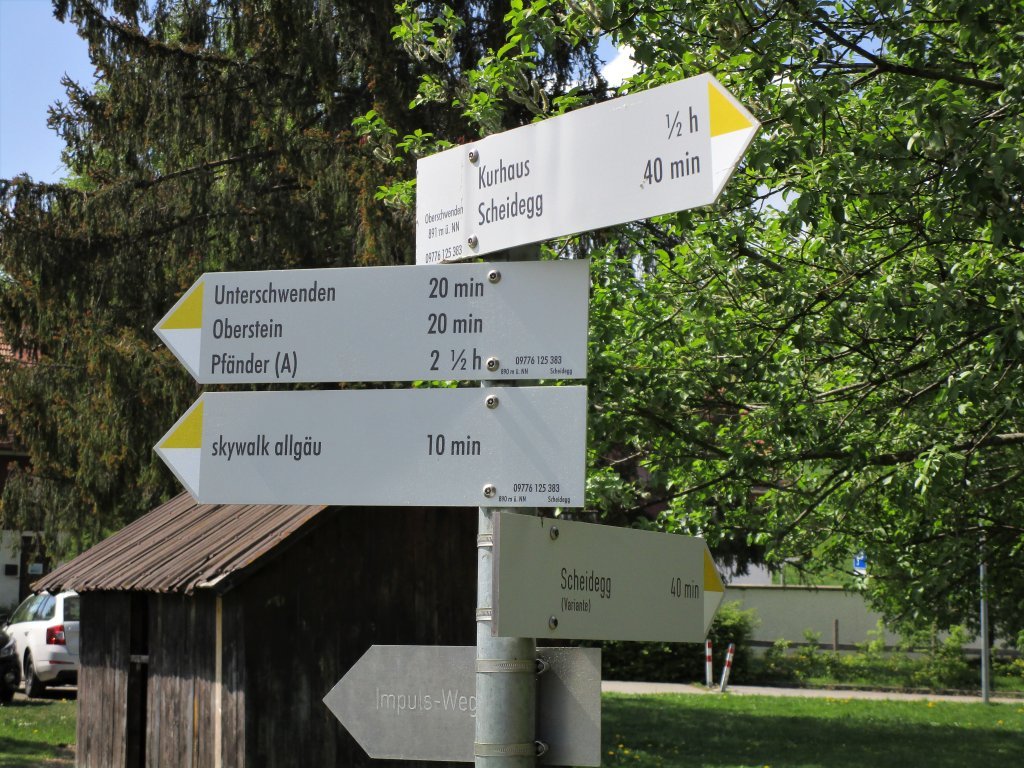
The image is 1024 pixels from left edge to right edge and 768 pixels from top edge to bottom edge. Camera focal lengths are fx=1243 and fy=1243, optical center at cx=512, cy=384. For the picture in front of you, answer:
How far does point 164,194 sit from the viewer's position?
49.4 ft

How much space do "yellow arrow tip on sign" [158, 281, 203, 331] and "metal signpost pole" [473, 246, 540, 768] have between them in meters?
1.13

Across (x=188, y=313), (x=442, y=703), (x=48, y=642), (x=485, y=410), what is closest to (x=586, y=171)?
(x=485, y=410)

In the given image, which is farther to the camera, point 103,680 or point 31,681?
point 31,681

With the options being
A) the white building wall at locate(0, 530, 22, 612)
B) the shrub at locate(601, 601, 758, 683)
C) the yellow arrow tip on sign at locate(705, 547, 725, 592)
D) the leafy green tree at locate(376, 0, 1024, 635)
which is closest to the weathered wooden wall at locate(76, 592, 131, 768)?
the leafy green tree at locate(376, 0, 1024, 635)

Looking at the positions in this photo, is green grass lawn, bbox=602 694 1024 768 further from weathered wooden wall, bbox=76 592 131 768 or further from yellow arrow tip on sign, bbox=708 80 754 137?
yellow arrow tip on sign, bbox=708 80 754 137

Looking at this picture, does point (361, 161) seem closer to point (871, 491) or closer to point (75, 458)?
point (75, 458)

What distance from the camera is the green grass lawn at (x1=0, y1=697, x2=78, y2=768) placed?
1317cm

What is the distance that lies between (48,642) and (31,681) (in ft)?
3.65

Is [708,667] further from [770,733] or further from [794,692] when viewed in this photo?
[770,733]

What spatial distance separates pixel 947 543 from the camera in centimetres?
1091

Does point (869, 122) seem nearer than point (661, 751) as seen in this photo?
Yes

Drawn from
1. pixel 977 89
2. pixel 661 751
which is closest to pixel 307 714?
pixel 977 89

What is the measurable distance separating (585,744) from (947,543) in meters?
8.53

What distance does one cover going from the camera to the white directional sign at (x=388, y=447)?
316 centimetres
